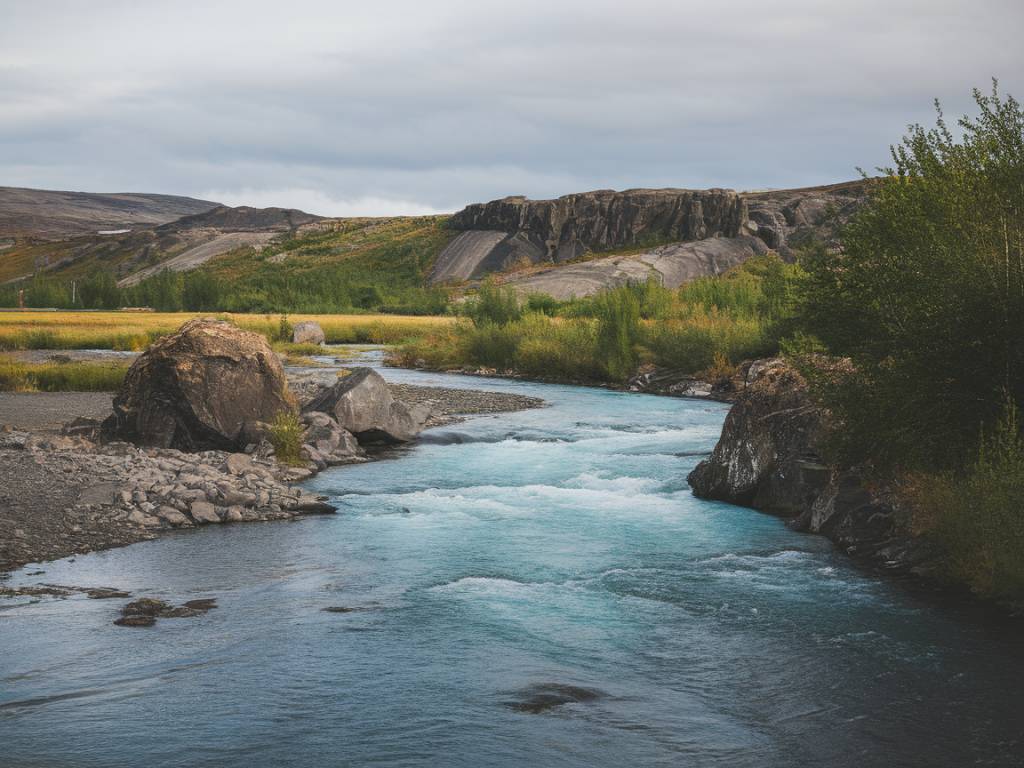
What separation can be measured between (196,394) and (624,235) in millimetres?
93702

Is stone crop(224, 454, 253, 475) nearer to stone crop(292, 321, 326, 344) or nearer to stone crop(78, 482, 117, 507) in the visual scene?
stone crop(78, 482, 117, 507)

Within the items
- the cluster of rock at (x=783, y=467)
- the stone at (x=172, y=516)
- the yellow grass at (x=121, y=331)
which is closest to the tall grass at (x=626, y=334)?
the yellow grass at (x=121, y=331)

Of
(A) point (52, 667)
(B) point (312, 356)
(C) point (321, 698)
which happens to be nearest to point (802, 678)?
(C) point (321, 698)

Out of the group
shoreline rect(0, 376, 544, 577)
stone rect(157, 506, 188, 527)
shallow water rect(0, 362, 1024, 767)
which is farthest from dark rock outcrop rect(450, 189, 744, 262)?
shallow water rect(0, 362, 1024, 767)

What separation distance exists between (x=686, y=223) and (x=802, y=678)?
98.5 m

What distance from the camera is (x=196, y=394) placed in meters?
21.0

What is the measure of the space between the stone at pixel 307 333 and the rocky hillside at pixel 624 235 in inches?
775

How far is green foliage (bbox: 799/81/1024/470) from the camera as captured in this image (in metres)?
12.9

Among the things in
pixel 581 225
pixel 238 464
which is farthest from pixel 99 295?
pixel 238 464

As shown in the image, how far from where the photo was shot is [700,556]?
1393cm

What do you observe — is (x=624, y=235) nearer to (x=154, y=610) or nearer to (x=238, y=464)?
(x=238, y=464)

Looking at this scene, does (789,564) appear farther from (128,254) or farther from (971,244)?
(128,254)

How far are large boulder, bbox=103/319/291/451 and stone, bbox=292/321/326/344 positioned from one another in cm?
3725

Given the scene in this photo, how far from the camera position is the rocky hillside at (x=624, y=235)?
294 feet
